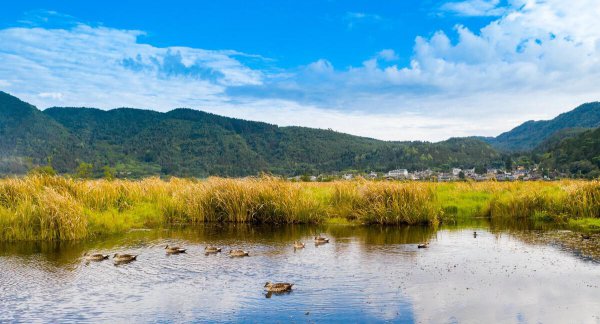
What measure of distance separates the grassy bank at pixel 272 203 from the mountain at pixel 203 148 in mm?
97443

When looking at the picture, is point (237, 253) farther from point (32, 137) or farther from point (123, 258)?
point (32, 137)

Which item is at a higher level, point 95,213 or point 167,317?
point 95,213

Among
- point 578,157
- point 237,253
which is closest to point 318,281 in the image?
point 237,253

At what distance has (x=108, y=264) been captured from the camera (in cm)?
1468

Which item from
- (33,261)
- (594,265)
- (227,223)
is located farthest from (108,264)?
(594,265)

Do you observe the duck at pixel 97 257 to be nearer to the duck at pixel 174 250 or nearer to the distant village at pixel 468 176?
the duck at pixel 174 250

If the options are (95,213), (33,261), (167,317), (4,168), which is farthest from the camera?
(4,168)

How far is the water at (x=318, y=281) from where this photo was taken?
10.4 meters

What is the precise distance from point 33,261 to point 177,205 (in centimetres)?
949

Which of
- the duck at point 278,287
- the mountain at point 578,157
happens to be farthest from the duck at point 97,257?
the mountain at point 578,157

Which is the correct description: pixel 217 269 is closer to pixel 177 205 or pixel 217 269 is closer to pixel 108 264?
pixel 108 264

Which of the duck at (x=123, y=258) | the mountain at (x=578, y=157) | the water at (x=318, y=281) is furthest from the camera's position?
the mountain at (x=578, y=157)

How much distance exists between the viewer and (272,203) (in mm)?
23297

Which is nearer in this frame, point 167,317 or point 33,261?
point 167,317
